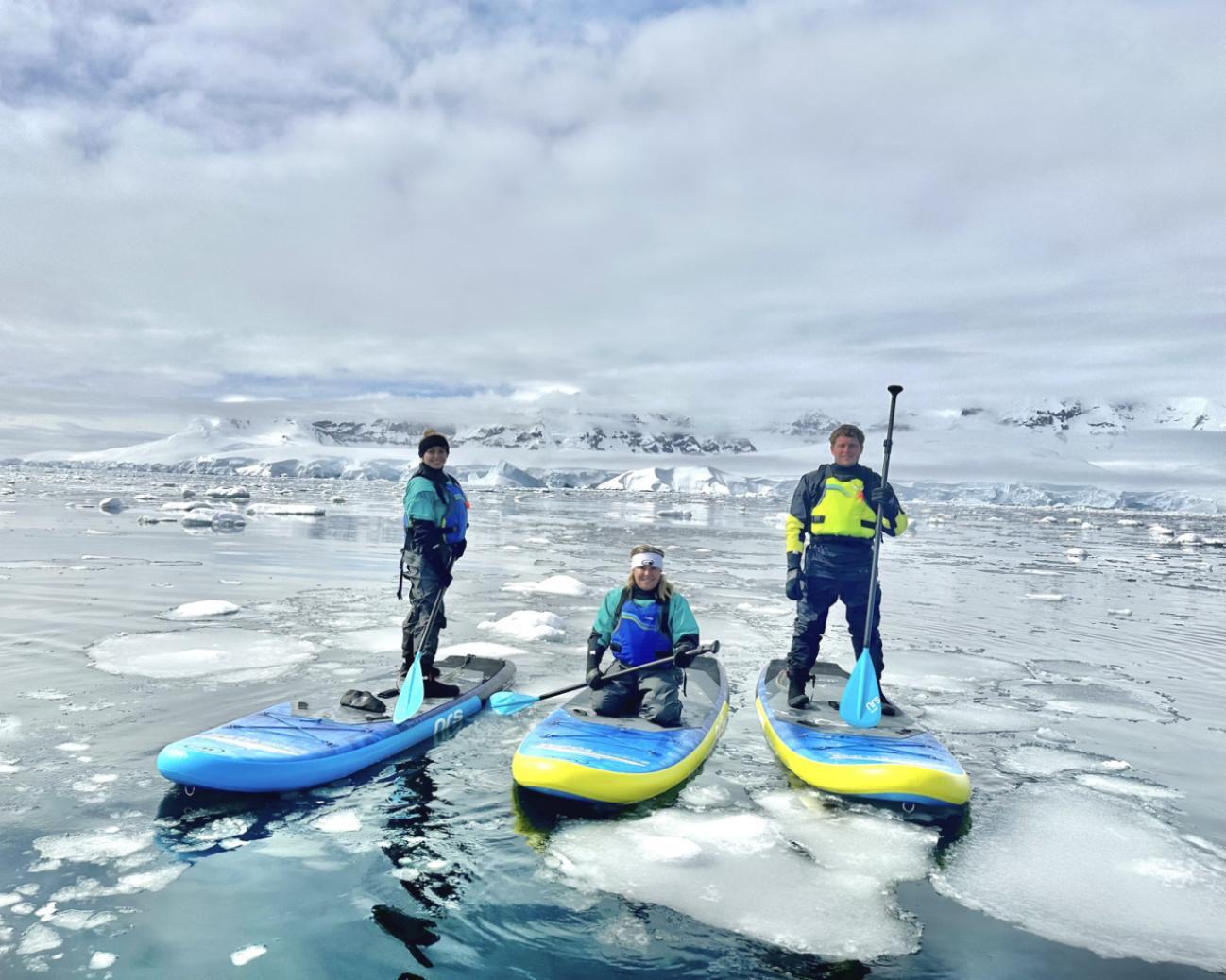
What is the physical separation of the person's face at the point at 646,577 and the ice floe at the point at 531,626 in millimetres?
3797

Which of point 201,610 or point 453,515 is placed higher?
point 453,515

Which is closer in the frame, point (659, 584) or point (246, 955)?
point (246, 955)

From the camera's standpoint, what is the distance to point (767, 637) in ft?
31.5

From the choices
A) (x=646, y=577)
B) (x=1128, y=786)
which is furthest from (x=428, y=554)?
(x=1128, y=786)

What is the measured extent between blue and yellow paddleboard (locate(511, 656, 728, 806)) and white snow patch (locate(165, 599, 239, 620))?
6.20 metres

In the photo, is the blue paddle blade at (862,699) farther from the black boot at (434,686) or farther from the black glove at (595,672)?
the black boot at (434,686)

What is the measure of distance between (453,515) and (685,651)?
7.99ft

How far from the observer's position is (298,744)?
4.47m

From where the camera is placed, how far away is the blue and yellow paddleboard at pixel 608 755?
4.27m

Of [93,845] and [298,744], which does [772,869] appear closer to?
[298,744]

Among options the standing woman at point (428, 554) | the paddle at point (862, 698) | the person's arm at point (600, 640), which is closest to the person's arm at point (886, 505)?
the paddle at point (862, 698)

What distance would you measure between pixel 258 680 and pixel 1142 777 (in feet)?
23.8

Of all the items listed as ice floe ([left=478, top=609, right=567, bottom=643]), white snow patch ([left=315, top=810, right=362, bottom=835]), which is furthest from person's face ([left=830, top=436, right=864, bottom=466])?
ice floe ([left=478, top=609, right=567, bottom=643])

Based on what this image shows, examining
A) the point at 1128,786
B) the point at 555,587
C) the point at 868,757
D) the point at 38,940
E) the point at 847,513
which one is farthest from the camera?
the point at 555,587
